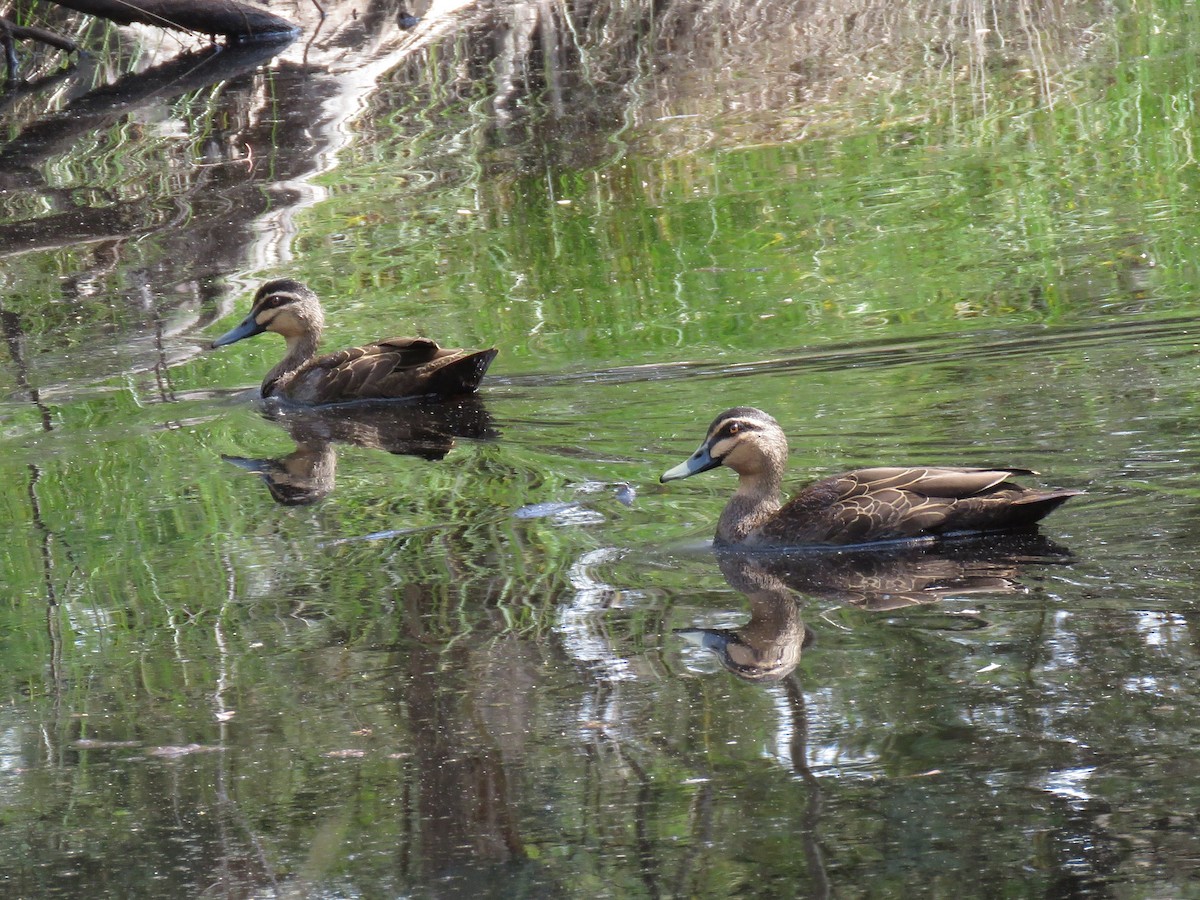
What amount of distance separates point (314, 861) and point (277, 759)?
679 mm

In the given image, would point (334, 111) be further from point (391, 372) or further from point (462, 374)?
point (462, 374)

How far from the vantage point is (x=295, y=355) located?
11.4m

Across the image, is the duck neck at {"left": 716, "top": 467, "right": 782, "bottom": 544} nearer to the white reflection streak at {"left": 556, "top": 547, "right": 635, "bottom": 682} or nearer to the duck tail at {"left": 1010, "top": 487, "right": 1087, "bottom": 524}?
the white reflection streak at {"left": 556, "top": 547, "right": 635, "bottom": 682}

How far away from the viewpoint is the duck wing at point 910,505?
7066mm

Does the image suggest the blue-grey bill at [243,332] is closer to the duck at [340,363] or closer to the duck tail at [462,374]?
the duck at [340,363]

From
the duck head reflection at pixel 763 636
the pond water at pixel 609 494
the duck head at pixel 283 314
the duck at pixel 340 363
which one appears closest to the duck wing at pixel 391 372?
the duck at pixel 340 363

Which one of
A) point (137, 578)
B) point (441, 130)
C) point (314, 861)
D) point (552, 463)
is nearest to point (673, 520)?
point (552, 463)

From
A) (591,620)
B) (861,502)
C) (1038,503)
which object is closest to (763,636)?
(591,620)

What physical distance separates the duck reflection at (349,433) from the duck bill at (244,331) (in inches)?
32.6

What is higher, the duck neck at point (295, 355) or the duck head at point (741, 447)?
the duck neck at point (295, 355)

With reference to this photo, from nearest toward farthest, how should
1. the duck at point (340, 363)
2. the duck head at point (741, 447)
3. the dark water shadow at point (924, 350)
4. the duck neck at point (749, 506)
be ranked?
1. the duck neck at point (749, 506)
2. the duck head at point (741, 447)
3. the dark water shadow at point (924, 350)
4. the duck at point (340, 363)

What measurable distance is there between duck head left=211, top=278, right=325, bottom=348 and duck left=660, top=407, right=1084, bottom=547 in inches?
175

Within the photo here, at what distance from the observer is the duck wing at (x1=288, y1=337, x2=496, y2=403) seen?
10125 mm

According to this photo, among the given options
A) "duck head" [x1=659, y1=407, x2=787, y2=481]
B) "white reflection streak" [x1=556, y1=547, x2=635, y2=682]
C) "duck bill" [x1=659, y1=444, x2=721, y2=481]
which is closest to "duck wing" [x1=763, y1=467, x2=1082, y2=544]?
"duck head" [x1=659, y1=407, x2=787, y2=481]
